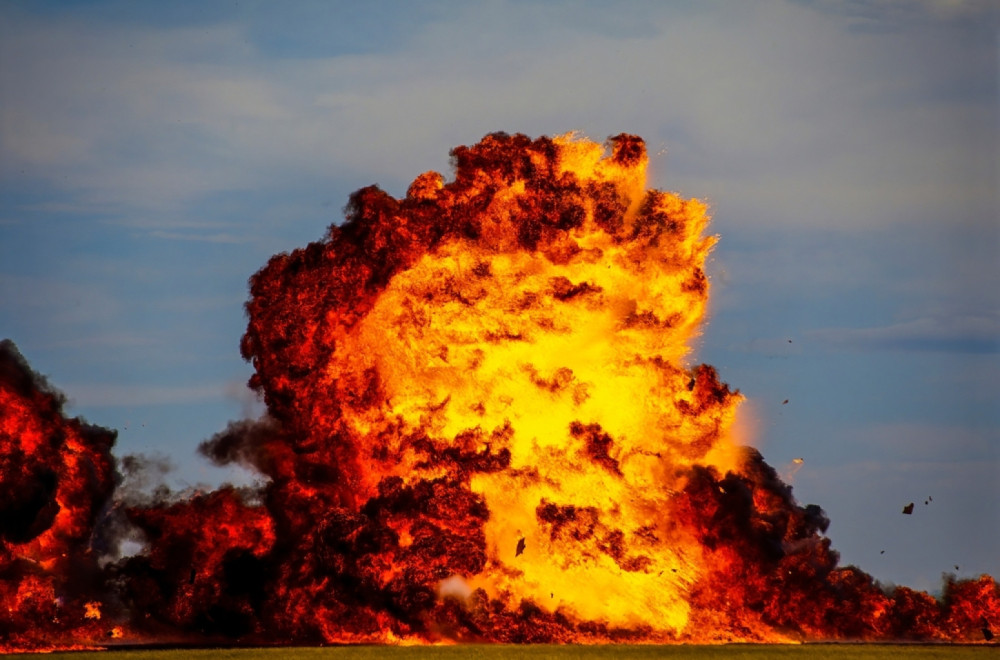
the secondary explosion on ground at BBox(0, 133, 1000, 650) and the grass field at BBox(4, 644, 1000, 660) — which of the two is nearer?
the grass field at BBox(4, 644, 1000, 660)

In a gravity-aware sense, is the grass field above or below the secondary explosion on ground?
below

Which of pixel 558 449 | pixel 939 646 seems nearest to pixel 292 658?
pixel 558 449

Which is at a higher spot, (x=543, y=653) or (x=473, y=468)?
(x=473, y=468)

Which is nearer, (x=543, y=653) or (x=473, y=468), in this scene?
(x=543, y=653)

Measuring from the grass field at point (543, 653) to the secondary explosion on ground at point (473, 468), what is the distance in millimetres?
2198

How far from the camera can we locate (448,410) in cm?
6134

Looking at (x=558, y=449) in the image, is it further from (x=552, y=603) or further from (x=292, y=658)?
(x=292, y=658)

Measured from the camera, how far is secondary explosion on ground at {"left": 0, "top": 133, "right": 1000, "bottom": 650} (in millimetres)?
60281

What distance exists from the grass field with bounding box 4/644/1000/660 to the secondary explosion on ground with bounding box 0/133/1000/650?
86.5 inches

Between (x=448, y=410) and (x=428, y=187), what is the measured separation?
759 centimetres

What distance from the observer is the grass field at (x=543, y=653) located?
56.1m

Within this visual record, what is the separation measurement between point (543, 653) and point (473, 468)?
273 inches

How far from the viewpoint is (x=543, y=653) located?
56625 mm

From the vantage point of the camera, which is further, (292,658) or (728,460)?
(728,460)
